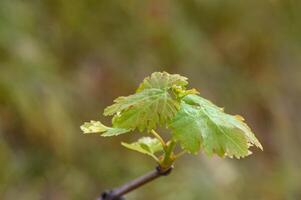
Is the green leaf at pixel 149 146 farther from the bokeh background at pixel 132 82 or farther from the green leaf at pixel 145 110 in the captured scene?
the bokeh background at pixel 132 82

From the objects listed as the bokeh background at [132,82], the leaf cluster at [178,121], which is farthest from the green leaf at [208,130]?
the bokeh background at [132,82]

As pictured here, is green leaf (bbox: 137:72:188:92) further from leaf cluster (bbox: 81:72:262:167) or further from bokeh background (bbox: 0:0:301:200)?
bokeh background (bbox: 0:0:301:200)

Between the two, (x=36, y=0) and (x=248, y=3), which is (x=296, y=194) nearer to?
(x=248, y=3)

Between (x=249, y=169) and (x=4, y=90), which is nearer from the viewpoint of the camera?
(x=4, y=90)

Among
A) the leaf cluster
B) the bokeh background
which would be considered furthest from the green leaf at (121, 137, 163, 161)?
the bokeh background

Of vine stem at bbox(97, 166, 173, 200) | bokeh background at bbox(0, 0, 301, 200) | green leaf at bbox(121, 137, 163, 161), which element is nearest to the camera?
vine stem at bbox(97, 166, 173, 200)

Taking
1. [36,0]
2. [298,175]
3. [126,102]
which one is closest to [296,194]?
[298,175]

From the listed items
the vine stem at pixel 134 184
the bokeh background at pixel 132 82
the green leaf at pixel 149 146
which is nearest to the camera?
the vine stem at pixel 134 184

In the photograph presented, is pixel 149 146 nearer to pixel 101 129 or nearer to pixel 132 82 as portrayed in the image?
pixel 101 129
